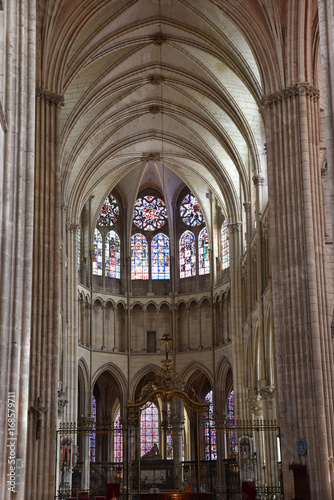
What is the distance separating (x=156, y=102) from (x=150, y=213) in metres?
9.49

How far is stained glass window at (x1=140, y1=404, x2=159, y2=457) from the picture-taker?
132 ft

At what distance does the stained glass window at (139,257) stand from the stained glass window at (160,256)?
1.44 feet

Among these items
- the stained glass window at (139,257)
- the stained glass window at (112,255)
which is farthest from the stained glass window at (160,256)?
the stained glass window at (112,255)

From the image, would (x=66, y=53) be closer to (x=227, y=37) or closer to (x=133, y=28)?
(x=133, y=28)

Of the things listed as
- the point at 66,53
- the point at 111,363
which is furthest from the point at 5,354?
the point at 111,363

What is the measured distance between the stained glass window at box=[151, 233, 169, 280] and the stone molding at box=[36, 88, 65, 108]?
1869 centimetres

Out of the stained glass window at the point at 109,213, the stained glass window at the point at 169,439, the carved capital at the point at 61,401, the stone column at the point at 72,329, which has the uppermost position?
the stained glass window at the point at 109,213

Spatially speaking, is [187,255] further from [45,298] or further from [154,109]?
[45,298]

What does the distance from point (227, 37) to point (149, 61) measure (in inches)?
184

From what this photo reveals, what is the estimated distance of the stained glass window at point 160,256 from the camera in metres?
41.7

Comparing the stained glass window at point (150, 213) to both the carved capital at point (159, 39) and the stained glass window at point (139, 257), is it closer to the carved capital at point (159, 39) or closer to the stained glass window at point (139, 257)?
the stained glass window at point (139, 257)

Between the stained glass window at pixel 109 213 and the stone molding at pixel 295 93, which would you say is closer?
the stone molding at pixel 295 93

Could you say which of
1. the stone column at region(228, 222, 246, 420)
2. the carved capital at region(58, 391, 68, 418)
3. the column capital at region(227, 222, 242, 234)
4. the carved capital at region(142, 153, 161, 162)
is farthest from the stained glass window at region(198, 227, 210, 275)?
the carved capital at region(58, 391, 68, 418)

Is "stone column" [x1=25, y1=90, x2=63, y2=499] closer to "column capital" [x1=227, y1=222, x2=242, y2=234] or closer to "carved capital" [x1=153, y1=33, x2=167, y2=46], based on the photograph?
"carved capital" [x1=153, y1=33, x2=167, y2=46]
